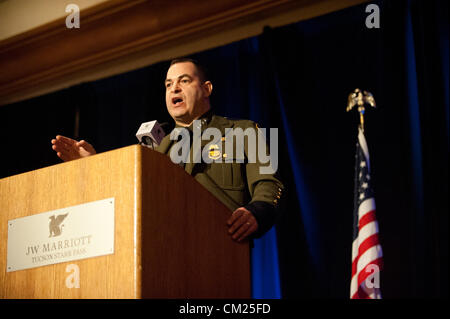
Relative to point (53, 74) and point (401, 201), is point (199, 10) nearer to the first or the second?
point (53, 74)


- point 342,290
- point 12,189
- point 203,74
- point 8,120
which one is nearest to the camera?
point 12,189

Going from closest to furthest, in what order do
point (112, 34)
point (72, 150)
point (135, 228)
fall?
point (135, 228) < point (72, 150) < point (112, 34)

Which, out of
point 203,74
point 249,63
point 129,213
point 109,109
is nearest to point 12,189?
point 129,213

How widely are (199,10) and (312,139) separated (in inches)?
44.8

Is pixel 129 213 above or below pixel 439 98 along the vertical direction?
below

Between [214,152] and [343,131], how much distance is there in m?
1.63

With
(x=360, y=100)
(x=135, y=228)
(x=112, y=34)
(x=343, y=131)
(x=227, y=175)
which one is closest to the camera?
(x=135, y=228)

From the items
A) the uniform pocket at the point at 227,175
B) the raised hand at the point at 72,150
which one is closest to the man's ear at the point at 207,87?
the uniform pocket at the point at 227,175

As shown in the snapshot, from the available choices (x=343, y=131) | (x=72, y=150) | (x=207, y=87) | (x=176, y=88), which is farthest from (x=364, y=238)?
(x=72, y=150)

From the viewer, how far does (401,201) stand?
9.71 feet

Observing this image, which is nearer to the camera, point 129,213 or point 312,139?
point 129,213

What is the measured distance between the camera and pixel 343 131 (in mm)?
3281

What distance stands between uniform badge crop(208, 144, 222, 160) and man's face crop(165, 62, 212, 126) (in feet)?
0.76

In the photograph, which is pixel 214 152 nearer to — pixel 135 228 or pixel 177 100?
pixel 177 100
